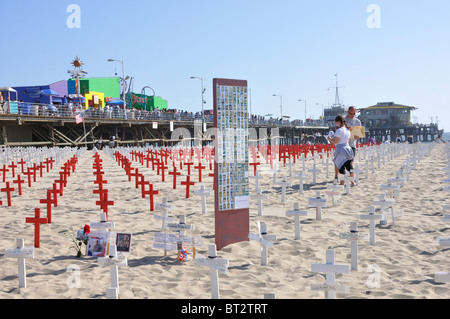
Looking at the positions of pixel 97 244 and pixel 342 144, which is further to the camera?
pixel 342 144

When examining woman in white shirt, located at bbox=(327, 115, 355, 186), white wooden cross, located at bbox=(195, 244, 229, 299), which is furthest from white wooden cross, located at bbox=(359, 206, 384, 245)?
woman in white shirt, located at bbox=(327, 115, 355, 186)

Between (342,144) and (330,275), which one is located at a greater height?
(342,144)

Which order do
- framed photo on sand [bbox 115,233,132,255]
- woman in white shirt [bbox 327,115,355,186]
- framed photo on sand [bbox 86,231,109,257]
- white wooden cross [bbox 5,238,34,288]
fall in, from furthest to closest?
woman in white shirt [bbox 327,115,355,186]
framed photo on sand [bbox 86,231,109,257]
framed photo on sand [bbox 115,233,132,255]
white wooden cross [bbox 5,238,34,288]

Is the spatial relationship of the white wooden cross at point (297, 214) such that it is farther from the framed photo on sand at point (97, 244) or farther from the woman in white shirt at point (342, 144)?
the woman in white shirt at point (342, 144)

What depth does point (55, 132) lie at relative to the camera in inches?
1491

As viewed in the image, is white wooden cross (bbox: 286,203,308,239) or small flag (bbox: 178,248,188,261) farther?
white wooden cross (bbox: 286,203,308,239)

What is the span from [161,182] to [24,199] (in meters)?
4.45

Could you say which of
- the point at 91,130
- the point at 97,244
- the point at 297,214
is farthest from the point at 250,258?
the point at 91,130

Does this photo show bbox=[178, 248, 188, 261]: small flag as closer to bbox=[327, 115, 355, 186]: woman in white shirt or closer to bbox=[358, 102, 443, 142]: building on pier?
bbox=[327, 115, 355, 186]: woman in white shirt

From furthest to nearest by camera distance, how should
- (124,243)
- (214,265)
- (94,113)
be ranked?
(94,113)
(124,243)
(214,265)

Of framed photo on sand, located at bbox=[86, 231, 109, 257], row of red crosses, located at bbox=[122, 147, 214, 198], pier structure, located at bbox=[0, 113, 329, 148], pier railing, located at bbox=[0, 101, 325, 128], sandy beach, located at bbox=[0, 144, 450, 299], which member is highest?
pier railing, located at bbox=[0, 101, 325, 128]

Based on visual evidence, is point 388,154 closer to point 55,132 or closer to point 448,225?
point 448,225

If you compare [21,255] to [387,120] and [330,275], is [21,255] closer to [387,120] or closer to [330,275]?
[330,275]
